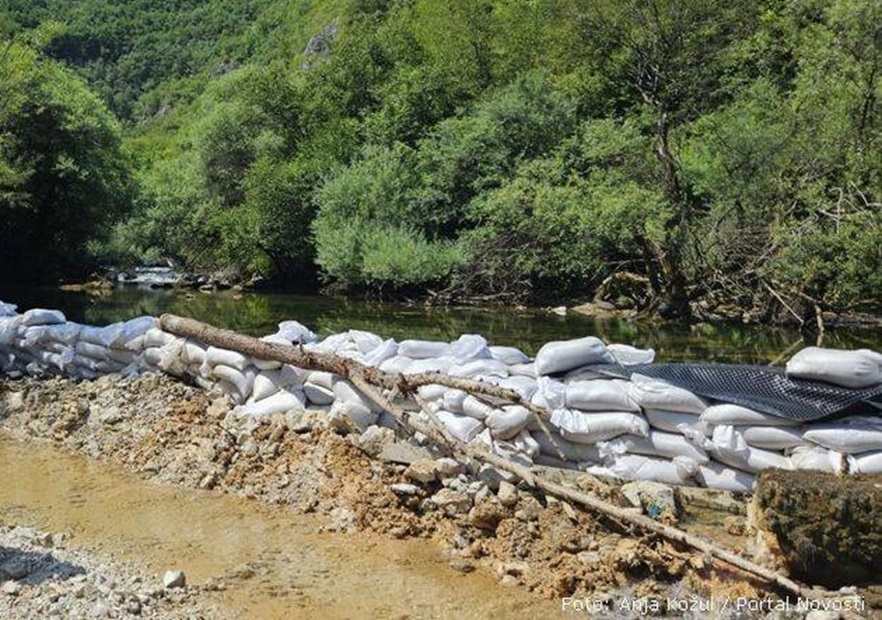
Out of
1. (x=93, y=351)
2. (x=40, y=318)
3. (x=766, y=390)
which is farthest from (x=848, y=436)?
(x=40, y=318)

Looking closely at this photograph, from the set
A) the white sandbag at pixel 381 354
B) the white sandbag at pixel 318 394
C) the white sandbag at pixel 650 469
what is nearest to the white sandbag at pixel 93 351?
the white sandbag at pixel 318 394

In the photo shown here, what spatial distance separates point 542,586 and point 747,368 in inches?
89.5

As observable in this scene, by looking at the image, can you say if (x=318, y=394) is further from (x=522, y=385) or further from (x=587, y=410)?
(x=587, y=410)

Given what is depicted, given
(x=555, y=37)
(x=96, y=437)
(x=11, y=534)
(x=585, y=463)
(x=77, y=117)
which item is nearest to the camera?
(x=11, y=534)

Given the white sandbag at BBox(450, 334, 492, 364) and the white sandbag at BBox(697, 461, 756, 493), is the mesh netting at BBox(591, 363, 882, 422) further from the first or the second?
the white sandbag at BBox(450, 334, 492, 364)

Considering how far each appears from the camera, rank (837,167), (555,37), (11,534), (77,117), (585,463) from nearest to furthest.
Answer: (11,534) → (585,463) → (837,167) → (77,117) → (555,37)

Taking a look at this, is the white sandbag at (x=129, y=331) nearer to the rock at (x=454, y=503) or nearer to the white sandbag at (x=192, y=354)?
the white sandbag at (x=192, y=354)

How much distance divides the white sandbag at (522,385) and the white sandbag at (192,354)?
2.92m

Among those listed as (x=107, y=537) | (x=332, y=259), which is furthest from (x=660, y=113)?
(x=107, y=537)

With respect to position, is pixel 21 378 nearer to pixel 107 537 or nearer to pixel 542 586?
pixel 107 537

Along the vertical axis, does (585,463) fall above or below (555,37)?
below

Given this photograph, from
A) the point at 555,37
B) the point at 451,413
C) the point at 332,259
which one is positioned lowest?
A: the point at 332,259

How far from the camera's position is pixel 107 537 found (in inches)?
190

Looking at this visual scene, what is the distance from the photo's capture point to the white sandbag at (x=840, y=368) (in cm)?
493
